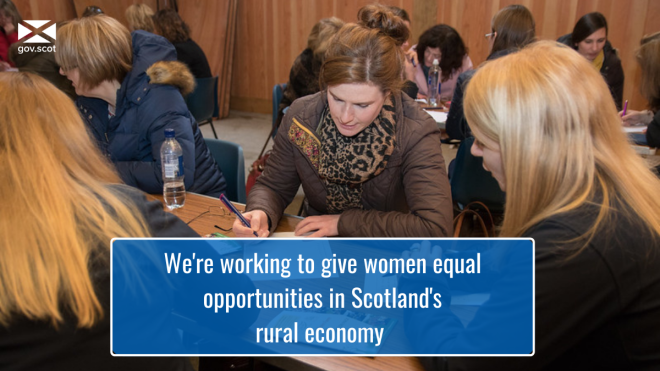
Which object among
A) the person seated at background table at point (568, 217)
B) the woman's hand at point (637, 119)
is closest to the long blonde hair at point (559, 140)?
the person seated at background table at point (568, 217)

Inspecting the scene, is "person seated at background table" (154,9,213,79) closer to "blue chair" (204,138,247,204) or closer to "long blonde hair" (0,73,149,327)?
"blue chair" (204,138,247,204)

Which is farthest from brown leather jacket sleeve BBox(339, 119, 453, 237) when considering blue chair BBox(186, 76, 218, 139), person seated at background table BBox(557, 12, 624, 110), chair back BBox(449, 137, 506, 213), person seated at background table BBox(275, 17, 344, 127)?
blue chair BBox(186, 76, 218, 139)

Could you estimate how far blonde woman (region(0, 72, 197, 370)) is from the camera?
3.01 feet

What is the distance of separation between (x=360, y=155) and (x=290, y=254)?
47cm

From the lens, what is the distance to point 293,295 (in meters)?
1.44

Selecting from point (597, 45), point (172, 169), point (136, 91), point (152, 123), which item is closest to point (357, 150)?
point (172, 169)

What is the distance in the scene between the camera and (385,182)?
195 centimetres

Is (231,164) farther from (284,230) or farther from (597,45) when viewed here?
(597,45)

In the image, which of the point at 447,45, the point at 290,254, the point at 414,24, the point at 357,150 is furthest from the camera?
the point at 414,24

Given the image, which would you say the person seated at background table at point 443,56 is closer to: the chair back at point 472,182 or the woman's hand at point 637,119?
the woman's hand at point 637,119

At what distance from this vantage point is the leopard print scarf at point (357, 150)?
6.08 ft

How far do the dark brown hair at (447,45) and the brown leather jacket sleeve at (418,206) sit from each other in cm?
282

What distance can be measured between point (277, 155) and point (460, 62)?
9.74ft

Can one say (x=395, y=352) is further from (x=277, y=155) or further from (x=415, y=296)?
(x=277, y=155)
